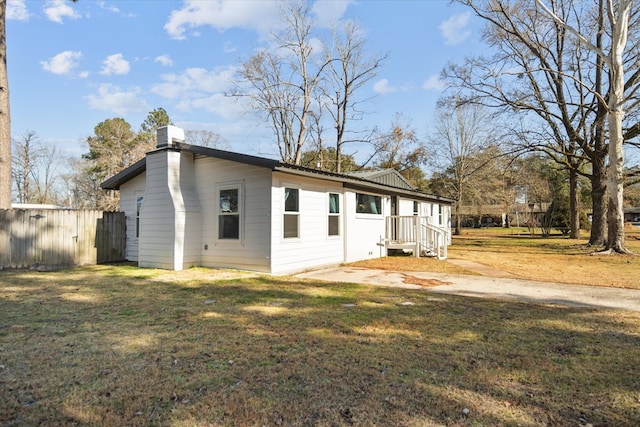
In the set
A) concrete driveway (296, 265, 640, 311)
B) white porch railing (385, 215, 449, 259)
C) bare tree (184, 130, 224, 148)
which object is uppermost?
bare tree (184, 130, 224, 148)

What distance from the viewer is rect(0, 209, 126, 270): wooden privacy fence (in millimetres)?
9109

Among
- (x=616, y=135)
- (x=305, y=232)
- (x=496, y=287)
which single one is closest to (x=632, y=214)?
(x=616, y=135)

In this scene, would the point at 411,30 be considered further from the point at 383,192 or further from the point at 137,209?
the point at 137,209

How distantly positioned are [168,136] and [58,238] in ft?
14.6

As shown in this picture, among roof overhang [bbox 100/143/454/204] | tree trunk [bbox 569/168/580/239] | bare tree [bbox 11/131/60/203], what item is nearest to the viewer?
roof overhang [bbox 100/143/454/204]

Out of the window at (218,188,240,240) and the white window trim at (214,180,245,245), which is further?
the window at (218,188,240,240)

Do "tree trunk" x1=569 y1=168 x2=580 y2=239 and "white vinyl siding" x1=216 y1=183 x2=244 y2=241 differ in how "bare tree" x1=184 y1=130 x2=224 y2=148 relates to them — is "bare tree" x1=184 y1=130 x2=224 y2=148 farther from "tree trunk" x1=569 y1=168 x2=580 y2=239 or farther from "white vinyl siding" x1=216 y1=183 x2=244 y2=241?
"tree trunk" x1=569 y1=168 x2=580 y2=239

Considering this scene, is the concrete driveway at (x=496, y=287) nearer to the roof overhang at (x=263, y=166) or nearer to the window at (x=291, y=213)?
the window at (x=291, y=213)

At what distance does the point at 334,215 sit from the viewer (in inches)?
409

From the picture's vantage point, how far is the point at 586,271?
30.9 feet

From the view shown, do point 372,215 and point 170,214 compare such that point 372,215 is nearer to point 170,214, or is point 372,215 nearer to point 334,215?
point 334,215

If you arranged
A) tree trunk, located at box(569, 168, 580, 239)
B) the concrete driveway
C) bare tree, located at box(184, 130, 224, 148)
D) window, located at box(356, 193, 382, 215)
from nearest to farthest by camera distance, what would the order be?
the concrete driveway, window, located at box(356, 193, 382, 215), tree trunk, located at box(569, 168, 580, 239), bare tree, located at box(184, 130, 224, 148)

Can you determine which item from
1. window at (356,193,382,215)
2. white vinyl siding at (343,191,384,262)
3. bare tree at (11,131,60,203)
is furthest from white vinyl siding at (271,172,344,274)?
bare tree at (11,131,60,203)

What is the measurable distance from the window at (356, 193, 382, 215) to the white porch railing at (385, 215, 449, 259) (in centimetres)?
76
